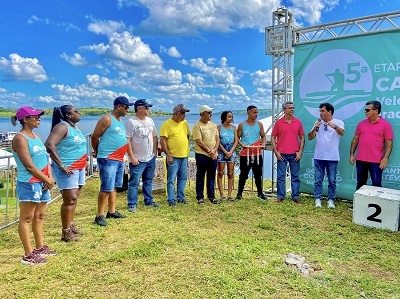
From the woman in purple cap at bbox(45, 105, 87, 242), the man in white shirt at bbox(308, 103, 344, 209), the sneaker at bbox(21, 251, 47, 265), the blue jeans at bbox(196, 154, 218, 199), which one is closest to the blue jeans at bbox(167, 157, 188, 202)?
the blue jeans at bbox(196, 154, 218, 199)

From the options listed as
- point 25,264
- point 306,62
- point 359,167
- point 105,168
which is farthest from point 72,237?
point 306,62

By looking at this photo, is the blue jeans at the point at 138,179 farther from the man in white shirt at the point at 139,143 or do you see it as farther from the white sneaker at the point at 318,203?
the white sneaker at the point at 318,203

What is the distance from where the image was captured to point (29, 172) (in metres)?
2.83

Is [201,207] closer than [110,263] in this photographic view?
No

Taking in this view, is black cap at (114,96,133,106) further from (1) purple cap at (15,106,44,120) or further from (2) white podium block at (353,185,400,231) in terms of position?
(2) white podium block at (353,185,400,231)

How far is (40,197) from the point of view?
2.96 metres

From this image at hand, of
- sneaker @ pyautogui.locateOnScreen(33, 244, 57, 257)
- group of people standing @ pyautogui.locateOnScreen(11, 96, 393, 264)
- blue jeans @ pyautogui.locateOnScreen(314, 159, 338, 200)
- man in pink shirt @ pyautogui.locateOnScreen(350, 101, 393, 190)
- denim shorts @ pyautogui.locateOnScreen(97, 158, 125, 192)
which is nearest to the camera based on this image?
group of people standing @ pyautogui.locateOnScreen(11, 96, 393, 264)

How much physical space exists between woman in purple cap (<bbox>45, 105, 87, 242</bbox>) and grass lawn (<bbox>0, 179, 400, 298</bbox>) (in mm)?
595

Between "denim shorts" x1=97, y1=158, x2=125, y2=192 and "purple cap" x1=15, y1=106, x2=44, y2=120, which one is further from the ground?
"purple cap" x1=15, y1=106, x2=44, y2=120

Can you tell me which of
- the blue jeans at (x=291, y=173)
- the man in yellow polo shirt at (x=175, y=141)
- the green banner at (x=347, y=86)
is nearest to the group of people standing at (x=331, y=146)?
the blue jeans at (x=291, y=173)

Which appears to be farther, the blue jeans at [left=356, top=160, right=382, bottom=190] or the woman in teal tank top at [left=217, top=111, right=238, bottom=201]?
the woman in teal tank top at [left=217, top=111, right=238, bottom=201]

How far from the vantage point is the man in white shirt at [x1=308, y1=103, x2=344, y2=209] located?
5.14 m

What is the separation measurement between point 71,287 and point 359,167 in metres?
4.32

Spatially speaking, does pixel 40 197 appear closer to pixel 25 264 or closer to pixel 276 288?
pixel 25 264
